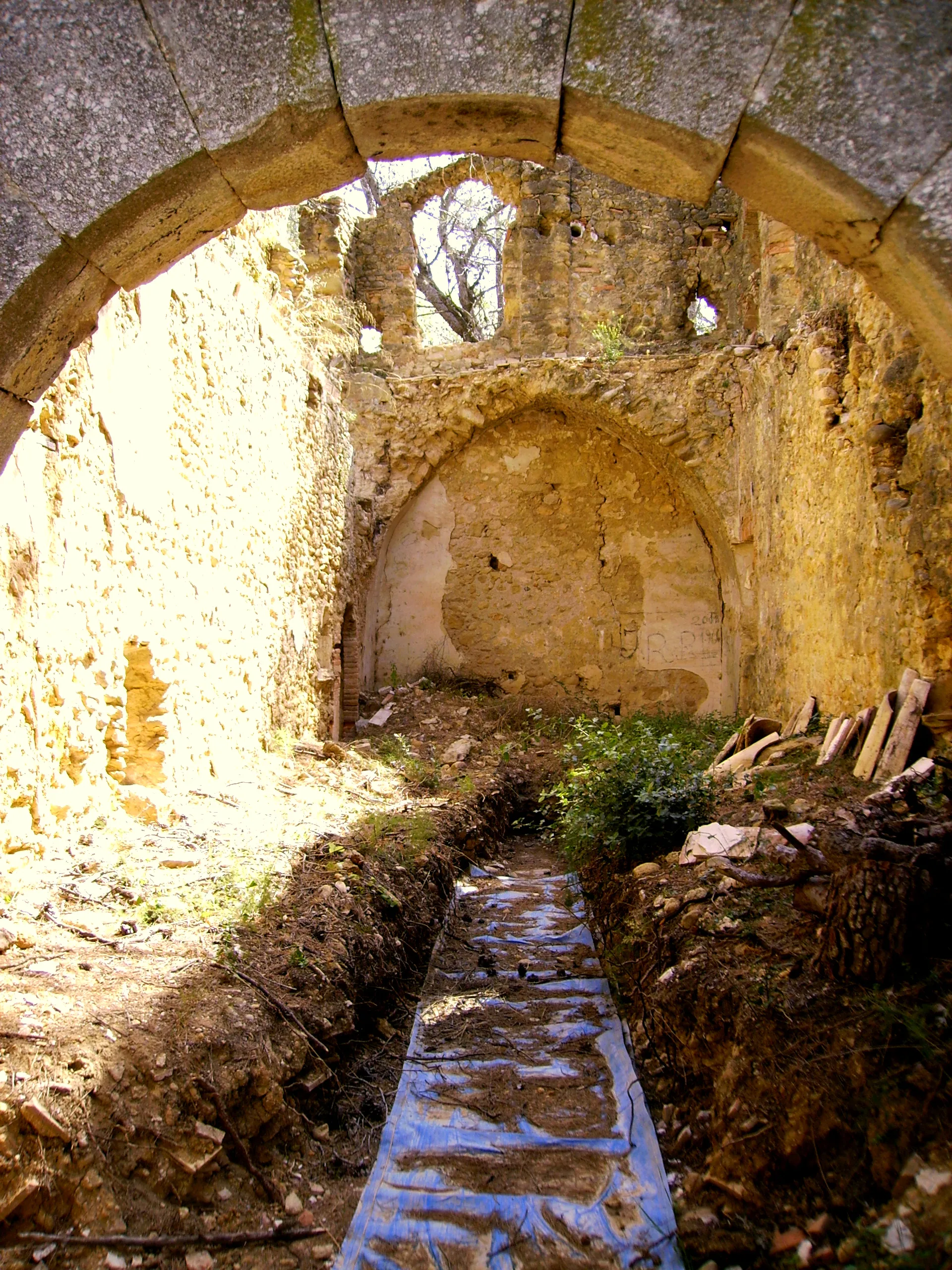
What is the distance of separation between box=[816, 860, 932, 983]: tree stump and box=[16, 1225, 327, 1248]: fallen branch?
1.67m

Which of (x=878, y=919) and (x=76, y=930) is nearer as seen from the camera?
(x=878, y=919)

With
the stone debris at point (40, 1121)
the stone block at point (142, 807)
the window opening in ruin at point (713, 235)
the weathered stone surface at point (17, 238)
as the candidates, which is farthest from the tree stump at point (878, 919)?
the window opening in ruin at point (713, 235)

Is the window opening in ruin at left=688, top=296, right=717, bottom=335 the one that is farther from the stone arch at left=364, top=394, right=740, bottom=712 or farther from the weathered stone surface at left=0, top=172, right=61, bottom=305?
the weathered stone surface at left=0, top=172, right=61, bottom=305

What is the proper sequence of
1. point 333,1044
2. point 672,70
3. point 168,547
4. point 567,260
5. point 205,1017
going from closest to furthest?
point 672,70 < point 205,1017 < point 333,1044 < point 168,547 < point 567,260

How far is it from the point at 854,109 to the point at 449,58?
907 mm

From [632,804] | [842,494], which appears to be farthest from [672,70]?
[842,494]

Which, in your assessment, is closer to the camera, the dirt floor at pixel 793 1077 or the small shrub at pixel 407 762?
the dirt floor at pixel 793 1077

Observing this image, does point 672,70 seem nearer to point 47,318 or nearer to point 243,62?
point 243,62

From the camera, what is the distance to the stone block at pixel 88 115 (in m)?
2.14

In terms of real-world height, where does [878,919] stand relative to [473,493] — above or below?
below

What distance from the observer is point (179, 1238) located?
2301mm

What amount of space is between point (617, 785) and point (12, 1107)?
351 cm

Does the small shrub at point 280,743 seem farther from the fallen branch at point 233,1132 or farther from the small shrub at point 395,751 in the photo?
the fallen branch at point 233,1132

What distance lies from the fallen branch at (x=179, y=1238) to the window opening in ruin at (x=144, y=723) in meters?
2.79
